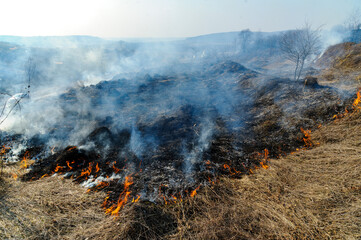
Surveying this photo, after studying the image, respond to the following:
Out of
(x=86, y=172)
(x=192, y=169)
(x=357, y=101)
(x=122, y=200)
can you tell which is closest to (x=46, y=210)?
(x=122, y=200)

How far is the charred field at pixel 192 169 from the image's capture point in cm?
274

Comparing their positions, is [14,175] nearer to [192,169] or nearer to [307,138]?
[192,169]

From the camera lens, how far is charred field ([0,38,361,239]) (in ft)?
8.98

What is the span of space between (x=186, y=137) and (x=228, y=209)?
342 centimetres

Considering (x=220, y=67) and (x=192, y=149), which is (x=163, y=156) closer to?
(x=192, y=149)

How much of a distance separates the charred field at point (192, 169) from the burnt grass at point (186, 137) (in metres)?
0.04

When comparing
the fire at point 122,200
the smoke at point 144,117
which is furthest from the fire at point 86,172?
the fire at point 122,200

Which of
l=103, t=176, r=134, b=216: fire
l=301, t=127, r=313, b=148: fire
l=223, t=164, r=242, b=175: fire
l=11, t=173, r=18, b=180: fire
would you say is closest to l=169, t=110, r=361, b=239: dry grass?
l=223, t=164, r=242, b=175: fire

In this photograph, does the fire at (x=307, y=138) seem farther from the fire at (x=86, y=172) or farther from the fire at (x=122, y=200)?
the fire at (x=86, y=172)

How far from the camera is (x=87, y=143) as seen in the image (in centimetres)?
607

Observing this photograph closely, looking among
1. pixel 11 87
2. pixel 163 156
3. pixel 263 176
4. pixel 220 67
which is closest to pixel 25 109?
pixel 163 156

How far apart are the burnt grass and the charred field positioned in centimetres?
4

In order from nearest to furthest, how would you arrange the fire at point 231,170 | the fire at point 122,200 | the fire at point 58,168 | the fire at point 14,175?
1. the fire at point 122,200
2. the fire at point 231,170
3. the fire at point 14,175
4. the fire at point 58,168

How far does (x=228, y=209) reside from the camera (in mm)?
3102
